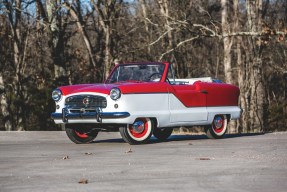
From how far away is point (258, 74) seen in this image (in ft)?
114

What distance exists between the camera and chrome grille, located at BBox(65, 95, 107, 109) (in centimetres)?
1392

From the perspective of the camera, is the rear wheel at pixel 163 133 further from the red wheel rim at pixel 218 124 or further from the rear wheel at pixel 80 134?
the rear wheel at pixel 80 134

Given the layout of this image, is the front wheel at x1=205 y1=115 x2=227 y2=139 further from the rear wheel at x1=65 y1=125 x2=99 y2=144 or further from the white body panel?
the rear wheel at x1=65 y1=125 x2=99 y2=144

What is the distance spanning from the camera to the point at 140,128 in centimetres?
1434

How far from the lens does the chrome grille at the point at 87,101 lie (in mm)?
13922

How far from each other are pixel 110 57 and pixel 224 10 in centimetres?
569

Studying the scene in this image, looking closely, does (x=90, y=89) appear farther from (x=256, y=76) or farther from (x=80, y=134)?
(x=256, y=76)

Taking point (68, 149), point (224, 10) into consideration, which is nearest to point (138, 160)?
point (68, 149)

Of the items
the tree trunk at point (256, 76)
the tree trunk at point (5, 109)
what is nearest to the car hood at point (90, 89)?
the tree trunk at point (256, 76)

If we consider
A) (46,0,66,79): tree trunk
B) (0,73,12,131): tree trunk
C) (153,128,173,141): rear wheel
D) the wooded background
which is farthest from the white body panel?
(0,73,12,131): tree trunk

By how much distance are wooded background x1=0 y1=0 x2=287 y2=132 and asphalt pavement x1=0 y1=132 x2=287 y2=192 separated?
16.2 m

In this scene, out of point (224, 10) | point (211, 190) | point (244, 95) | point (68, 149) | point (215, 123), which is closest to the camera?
point (211, 190)

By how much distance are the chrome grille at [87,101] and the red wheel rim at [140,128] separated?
0.73 metres

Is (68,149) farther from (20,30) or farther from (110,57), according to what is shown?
(20,30)
